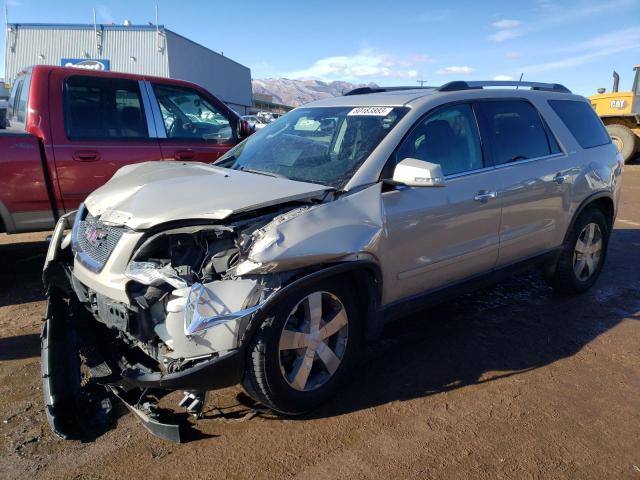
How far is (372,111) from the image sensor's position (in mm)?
3562

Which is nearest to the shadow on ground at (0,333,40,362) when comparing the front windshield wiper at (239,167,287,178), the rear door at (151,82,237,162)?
the front windshield wiper at (239,167,287,178)

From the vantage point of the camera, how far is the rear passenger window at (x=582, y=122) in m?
4.61

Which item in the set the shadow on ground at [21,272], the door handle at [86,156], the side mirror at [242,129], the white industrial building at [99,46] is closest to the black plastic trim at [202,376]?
the shadow on ground at [21,272]

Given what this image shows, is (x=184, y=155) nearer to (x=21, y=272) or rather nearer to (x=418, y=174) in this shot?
(x=21, y=272)

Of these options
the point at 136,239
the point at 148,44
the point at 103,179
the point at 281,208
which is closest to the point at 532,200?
the point at 281,208

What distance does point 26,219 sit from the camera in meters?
4.71

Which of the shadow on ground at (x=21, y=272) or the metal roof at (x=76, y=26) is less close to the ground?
the metal roof at (x=76, y=26)

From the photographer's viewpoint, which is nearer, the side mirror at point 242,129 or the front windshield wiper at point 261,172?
the front windshield wiper at point 261,172

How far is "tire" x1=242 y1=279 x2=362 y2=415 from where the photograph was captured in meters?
2.56

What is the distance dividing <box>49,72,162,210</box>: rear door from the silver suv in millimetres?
1374

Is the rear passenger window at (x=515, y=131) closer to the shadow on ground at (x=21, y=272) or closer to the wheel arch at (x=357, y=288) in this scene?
the wheel arch at (x=357, y=288)

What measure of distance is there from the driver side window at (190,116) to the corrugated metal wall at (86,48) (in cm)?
3083

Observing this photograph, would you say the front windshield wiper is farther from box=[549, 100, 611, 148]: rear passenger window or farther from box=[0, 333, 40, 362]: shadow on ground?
box=[549, 100, 611, 148]: rear passenger window

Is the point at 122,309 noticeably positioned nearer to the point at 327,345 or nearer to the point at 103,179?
the point at 327,345
